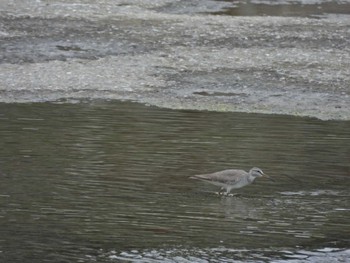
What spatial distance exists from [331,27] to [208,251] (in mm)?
14886

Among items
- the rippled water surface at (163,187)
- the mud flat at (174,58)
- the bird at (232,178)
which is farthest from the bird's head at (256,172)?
the mud flat at (174,58)

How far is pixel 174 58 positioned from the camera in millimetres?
20234

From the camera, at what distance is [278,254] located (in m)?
9.36

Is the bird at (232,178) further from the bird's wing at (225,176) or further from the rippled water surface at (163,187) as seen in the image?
the rippled water surface at (163,187)

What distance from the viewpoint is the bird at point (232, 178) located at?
1166 centimetres

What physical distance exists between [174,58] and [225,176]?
344 inches

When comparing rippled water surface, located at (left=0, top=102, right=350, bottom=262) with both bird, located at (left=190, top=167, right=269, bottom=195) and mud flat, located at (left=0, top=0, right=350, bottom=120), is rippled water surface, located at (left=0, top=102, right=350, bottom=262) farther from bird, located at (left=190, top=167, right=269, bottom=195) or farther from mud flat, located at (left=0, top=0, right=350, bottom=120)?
mud flat, located at (left=0, top=0, right=350, bottom=120)

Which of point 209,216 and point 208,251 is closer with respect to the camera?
point 208,251

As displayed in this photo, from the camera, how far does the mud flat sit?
693 inches

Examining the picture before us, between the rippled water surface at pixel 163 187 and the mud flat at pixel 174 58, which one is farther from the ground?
the mud flat at pixel 174 58

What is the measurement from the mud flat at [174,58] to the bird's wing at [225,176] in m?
4.99

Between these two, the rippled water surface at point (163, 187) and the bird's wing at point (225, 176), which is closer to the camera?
the rippled water surface at point (163, 187)

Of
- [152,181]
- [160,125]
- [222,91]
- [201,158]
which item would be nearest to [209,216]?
[152,181]

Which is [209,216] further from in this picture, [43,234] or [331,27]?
[331,27]
